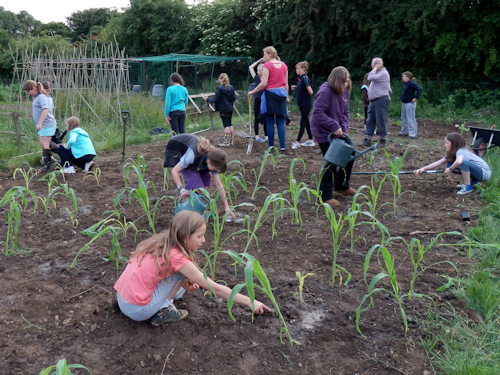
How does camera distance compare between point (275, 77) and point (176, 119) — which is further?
point (176, 119)

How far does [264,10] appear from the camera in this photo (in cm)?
1606

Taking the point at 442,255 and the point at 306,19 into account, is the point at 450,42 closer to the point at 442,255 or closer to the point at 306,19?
the point at 306,19

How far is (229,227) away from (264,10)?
14055mm

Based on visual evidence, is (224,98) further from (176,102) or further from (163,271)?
(163,271)

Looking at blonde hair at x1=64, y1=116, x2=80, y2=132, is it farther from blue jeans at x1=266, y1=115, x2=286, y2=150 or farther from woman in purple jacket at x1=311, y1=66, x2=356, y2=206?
woman in purple jacket at x1=311, y1=66, x2=356, y2=206

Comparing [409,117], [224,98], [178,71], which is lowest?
[409,117]

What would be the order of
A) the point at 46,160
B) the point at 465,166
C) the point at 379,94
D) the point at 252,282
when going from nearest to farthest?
the point at 252,282
the point at 465,166
the point at 46,160
the point at 379,94

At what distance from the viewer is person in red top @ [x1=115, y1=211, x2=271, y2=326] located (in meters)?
2.31

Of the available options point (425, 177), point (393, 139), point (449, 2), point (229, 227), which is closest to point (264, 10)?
point (449, 2)

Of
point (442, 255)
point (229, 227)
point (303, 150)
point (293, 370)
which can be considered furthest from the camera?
point (303, 150)

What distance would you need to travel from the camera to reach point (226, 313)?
2.68 meters

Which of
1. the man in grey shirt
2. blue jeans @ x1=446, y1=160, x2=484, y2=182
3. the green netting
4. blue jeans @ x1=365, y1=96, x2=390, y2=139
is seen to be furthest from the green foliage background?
blue jeans @ x1=446, y1=160, x2=484, y2=182

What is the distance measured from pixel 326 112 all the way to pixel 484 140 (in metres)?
2.79

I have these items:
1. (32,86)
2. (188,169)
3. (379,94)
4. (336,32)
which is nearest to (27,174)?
(32,86)
